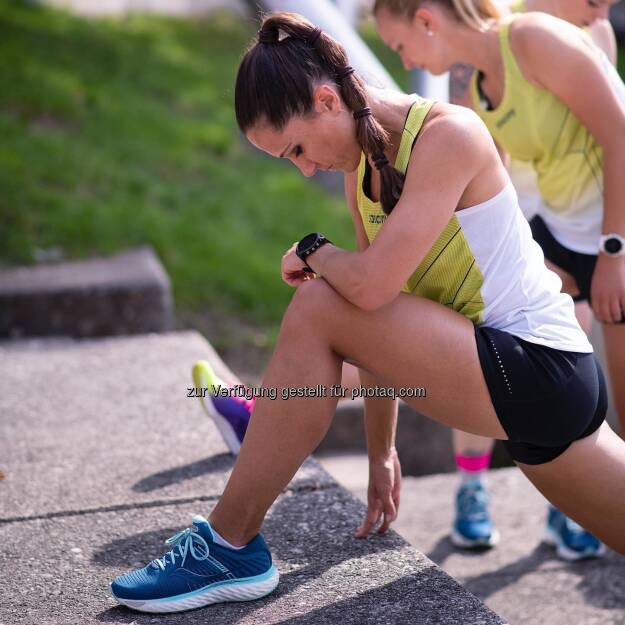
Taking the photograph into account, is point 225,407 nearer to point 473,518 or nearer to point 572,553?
point 473,518

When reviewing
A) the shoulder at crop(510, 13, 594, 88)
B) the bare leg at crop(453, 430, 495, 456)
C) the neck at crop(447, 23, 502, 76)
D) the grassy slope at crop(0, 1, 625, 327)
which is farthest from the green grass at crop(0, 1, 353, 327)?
the shoulder at crop(510, 13, 594, 88)

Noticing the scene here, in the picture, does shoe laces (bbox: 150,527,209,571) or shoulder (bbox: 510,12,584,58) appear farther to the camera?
shoulder (bbox: 510,12,584,58)

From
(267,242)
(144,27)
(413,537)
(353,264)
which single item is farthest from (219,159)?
(353,264)

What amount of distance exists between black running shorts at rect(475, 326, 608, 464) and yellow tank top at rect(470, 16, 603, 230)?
2.67ft

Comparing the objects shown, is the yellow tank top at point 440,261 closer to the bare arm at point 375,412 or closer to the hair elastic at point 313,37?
the bare arm at point 375,412

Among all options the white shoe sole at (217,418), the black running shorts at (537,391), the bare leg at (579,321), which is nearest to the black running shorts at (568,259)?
the bare leg at (579,321)

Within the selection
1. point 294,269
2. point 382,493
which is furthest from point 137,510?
point 294,269

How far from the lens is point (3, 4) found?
8.28 metres

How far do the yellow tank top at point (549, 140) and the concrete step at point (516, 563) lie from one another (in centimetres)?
109

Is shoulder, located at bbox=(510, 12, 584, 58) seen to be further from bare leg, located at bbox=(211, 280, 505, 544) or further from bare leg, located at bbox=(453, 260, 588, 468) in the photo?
bare leg, located at bbox=(211, 280, 505, 544)

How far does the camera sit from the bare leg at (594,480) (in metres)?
2.19

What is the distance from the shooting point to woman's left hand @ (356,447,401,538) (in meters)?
2.46

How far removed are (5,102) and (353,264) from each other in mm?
4794

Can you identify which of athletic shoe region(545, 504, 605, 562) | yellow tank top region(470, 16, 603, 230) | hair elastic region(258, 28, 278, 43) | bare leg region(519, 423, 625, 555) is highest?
hair elastic region(258, 28, 278, 43)
